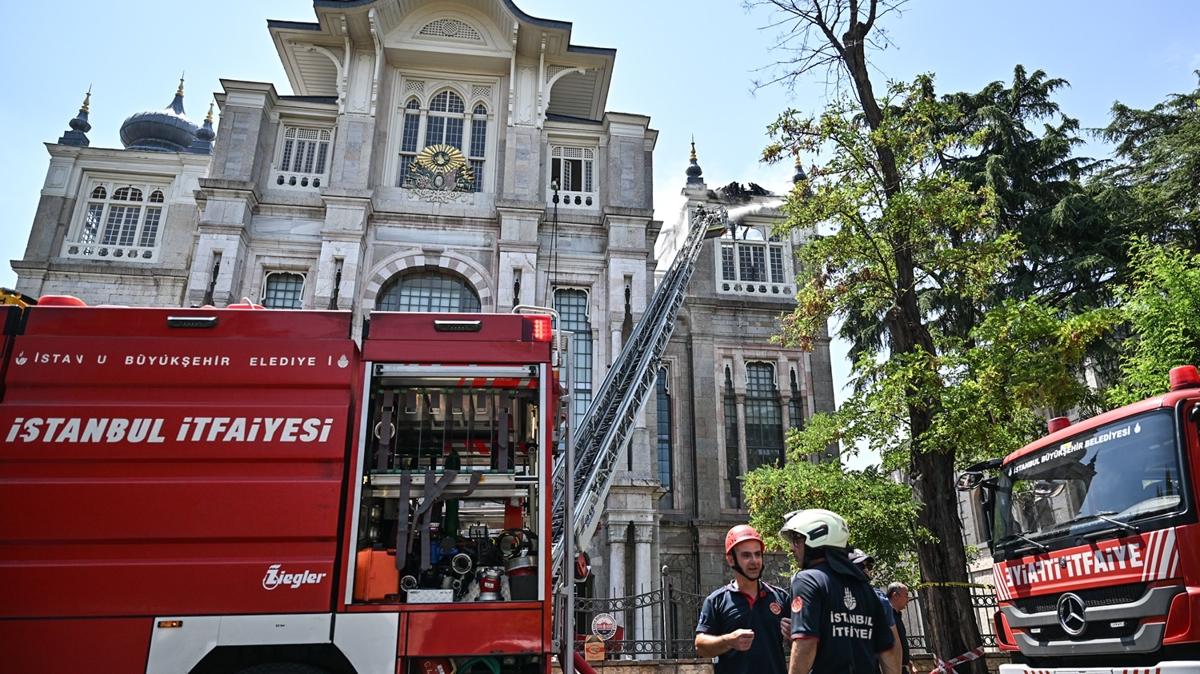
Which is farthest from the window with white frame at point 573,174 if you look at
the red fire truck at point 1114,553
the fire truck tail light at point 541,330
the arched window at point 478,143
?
the fire truck tail light at point 541,330

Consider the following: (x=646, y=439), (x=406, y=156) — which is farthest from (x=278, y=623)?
(x=406, y=156)

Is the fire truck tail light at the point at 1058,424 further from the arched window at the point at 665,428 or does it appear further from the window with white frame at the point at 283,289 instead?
the window with white frame at the point at 283,289

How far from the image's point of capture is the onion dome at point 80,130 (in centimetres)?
2623

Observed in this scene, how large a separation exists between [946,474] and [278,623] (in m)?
10.1

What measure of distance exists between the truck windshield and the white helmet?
3989mm

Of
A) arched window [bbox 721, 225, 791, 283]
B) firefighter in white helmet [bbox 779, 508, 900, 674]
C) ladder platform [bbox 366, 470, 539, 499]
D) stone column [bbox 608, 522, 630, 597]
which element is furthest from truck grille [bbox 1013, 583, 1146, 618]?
arched window [bbox 721, 225, 791, 283]

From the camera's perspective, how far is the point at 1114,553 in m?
6.87

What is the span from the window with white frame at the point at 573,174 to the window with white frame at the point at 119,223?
1317cm

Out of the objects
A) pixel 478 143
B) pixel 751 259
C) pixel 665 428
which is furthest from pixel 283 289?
pixel 751 259

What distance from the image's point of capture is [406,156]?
23406mm

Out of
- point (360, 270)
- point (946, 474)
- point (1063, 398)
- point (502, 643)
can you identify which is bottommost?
point (502, 643)

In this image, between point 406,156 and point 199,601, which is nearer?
point 199,601

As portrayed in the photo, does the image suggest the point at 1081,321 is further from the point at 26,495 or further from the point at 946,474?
the point at 26,495

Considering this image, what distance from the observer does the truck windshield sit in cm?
680
